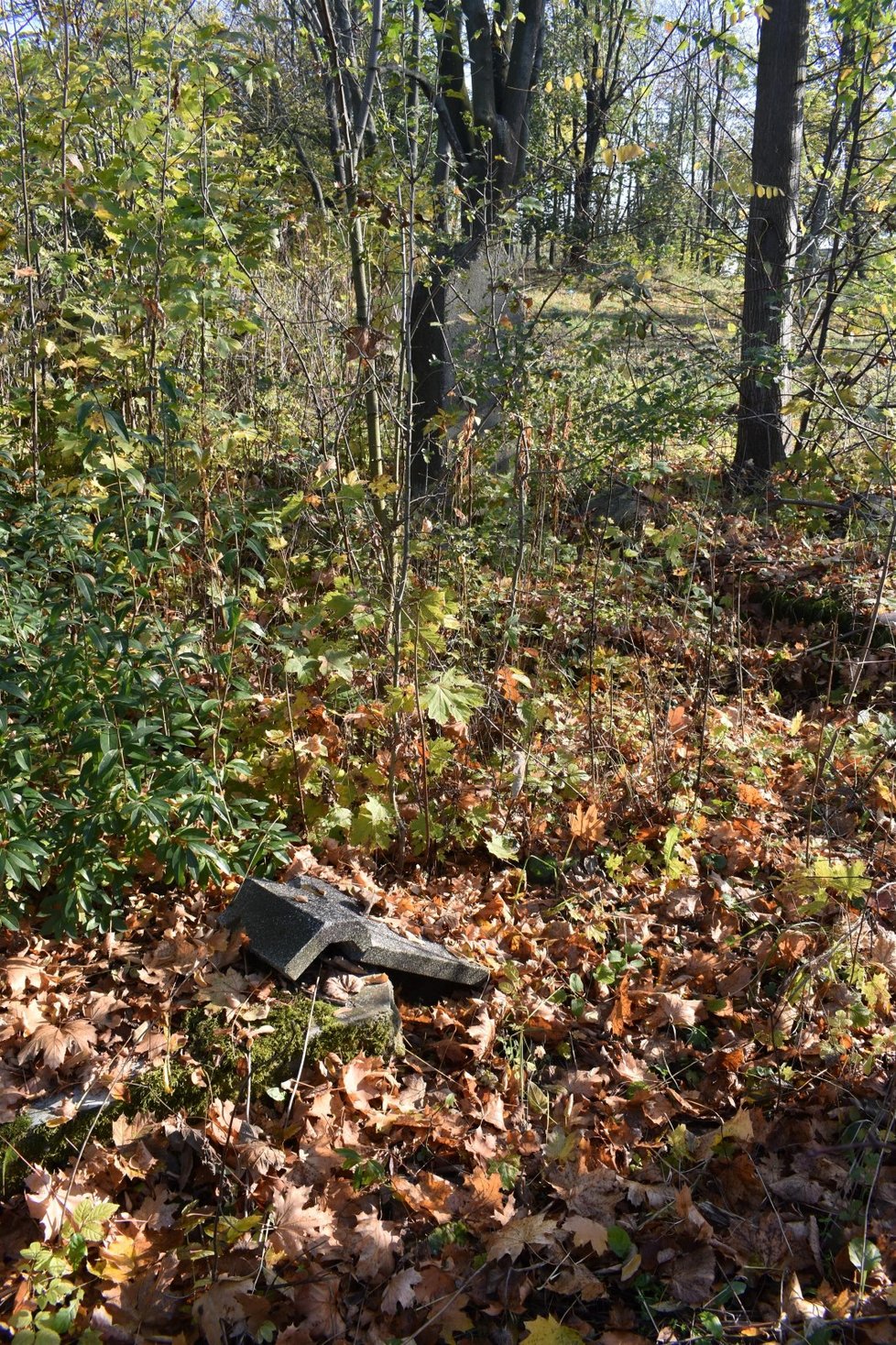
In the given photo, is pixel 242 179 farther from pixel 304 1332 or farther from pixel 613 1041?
pixel 304 1332

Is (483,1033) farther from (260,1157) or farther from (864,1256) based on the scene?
(864,1256)

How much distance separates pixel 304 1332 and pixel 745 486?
A: 7377mm

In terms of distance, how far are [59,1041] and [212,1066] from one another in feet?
→ 1.66

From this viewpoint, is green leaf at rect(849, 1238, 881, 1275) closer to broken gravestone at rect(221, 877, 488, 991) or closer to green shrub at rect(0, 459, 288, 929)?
broken gravestone at rect(221, 877, 488, 991)


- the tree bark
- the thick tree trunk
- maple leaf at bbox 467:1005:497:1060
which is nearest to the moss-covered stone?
maple leaf at bbox 467:1005:497:1060

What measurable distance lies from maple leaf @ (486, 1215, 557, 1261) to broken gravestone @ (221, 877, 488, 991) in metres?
0.97

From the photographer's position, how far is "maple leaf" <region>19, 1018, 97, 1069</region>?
9.20 ft

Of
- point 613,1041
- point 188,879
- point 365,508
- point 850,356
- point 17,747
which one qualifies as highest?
point 850,356

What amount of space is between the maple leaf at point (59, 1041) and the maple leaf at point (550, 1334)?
5.16 ft

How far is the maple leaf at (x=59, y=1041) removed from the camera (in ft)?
9.20

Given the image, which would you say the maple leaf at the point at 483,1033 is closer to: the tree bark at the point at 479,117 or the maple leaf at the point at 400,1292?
the maple leaf at the point at 400,1292

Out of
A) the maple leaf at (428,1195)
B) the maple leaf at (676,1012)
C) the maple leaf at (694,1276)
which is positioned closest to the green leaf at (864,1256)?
the maple leaf at (694,1276)

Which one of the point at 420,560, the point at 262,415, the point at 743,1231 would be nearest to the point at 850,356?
the point at 420,560

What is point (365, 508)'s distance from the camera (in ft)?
17.9
